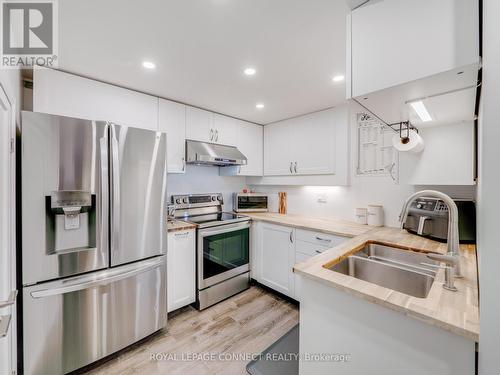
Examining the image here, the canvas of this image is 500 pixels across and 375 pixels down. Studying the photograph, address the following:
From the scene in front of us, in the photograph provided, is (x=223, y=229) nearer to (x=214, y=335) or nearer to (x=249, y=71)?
(x=214, y=335)

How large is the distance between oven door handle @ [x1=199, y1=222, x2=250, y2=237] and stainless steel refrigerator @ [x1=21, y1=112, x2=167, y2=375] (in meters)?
0.51

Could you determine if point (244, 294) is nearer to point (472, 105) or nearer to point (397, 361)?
point (397, 361)

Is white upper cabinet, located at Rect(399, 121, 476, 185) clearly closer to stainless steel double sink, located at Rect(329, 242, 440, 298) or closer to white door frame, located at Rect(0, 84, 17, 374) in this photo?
stainless steel double sink, located at Rect(329, 242, 440, 298)

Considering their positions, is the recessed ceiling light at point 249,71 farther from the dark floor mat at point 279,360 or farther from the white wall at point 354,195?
the dark floor mat at point 279,360

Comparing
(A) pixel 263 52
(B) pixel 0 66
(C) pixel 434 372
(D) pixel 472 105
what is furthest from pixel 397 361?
(B) pixel 0 66

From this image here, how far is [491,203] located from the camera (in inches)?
21.9

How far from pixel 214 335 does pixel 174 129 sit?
208 cm

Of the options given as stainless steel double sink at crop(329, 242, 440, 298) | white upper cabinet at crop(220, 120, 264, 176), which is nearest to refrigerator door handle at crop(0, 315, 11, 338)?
stainless steel double sink at crop(329, 242, 440, 298)

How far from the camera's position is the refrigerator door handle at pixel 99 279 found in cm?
137

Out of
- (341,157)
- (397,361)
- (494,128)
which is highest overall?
(341,157)

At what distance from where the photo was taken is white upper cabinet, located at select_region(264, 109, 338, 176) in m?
2.56

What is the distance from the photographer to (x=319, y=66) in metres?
1.66

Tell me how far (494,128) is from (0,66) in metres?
1.95

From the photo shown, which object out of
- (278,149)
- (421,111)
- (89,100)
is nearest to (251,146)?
(278,149)
